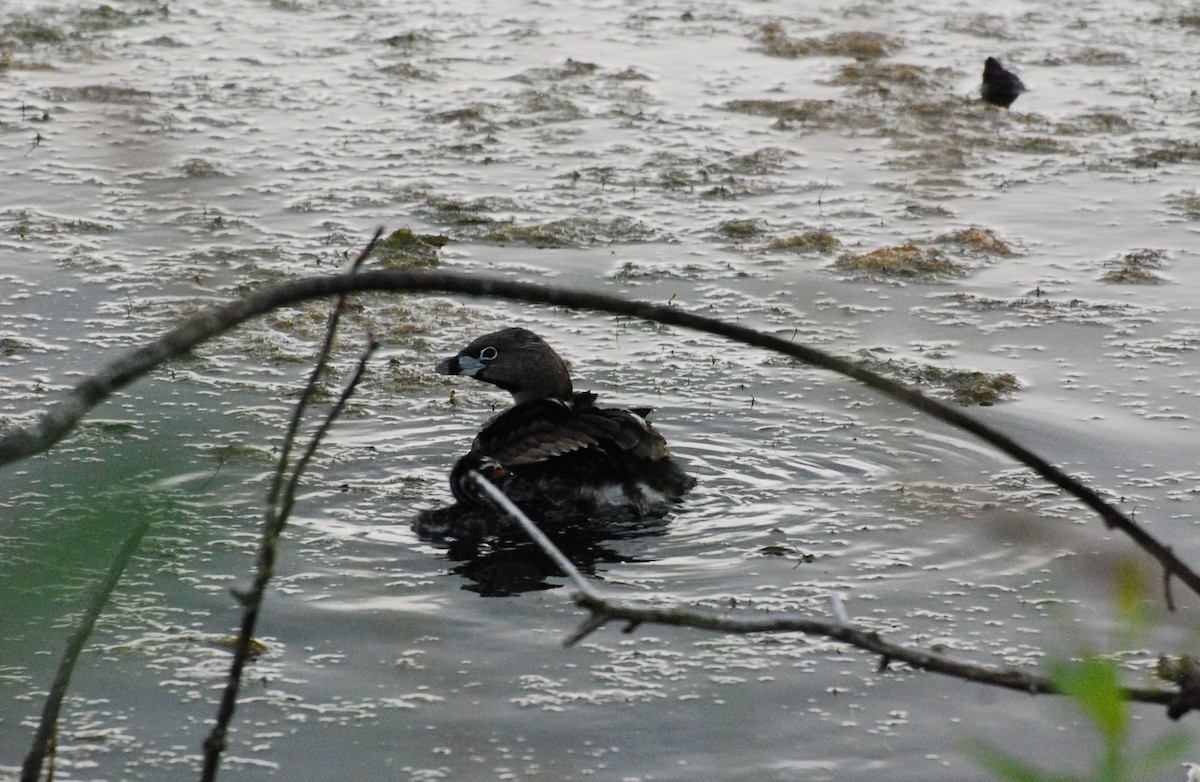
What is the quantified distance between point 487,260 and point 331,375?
1691 mm

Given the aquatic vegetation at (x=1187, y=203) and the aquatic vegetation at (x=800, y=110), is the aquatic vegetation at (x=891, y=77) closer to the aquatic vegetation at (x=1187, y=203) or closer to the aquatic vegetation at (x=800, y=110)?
the aquatic vegetation at (x=800, y=110)

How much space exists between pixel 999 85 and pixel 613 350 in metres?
5.90

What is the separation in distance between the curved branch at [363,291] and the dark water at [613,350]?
0.10 metres

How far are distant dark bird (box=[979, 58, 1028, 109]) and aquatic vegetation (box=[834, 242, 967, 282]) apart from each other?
146 inches

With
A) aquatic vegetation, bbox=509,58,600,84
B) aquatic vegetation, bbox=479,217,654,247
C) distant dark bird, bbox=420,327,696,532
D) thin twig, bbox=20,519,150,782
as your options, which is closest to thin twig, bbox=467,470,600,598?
thin twig, bbox=20,519,150,782

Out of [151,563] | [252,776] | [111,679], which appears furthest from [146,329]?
[252,776]

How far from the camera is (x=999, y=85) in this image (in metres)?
12.5

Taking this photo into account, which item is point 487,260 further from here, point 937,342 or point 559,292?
point 559,292

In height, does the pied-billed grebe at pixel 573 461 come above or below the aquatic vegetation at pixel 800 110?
below

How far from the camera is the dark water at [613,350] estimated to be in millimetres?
4270

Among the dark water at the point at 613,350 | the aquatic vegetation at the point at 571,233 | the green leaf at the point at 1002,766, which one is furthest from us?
the aquatic vegetation at the point at 571,233

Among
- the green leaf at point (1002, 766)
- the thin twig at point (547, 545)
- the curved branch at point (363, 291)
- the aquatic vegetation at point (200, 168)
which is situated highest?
the curved branch at point (363, 291)

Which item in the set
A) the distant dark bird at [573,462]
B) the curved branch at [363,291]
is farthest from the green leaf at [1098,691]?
the distant dark bird at [573,462]

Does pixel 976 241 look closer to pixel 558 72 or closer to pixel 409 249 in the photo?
pixel 409 249
